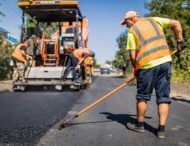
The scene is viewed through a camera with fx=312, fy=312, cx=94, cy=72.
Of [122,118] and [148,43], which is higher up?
[148,43]

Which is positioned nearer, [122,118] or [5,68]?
[122,118]

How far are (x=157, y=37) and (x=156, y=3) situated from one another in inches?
811

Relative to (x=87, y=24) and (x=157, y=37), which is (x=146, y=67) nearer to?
(x=157, y=37)

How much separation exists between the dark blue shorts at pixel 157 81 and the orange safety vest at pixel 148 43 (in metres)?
0.14

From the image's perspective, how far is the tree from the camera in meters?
19.0

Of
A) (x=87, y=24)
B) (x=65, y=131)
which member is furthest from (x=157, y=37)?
(x=87, y=24)

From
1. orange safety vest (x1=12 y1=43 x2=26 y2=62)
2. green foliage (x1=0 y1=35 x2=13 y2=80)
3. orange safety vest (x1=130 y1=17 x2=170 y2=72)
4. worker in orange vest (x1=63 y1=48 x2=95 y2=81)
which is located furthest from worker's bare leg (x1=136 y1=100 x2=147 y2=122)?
green foliage (x1=0 y1=35 x2=13 y2=80)

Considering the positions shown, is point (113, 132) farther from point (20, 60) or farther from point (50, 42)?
point (50, 42)

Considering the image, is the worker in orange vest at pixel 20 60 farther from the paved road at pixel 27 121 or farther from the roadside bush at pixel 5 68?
the roadside bush at pixel 5 68

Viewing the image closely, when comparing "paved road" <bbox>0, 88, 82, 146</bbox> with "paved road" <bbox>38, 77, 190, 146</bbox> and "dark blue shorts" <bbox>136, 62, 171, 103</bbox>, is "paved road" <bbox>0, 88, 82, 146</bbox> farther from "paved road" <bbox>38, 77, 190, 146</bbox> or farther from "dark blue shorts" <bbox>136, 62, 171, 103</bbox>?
"dark blue shorts" <bbox>136, 62, 171, 103</bbox>

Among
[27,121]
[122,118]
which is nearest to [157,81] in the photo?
[122,118]

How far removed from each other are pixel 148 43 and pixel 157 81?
52 cm

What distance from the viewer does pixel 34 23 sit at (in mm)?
12125

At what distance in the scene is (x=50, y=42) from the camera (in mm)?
12078
